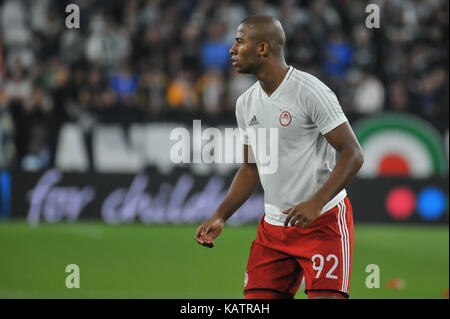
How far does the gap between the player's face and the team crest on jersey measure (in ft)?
0.97

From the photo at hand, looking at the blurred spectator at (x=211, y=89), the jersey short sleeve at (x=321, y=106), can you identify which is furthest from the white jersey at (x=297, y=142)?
the blurred spectator at (x=211, y=89)

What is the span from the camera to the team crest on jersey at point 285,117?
4.36m

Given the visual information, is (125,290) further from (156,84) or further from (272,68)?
(156,84)

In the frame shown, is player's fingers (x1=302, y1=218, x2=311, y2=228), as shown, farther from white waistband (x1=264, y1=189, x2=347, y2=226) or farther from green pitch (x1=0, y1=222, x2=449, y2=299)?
green pitch (x1=0, y1=222, x2=449, y2=299)

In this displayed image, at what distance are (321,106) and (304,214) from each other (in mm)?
624

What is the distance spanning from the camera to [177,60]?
14141mm

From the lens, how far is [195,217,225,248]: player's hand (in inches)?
177

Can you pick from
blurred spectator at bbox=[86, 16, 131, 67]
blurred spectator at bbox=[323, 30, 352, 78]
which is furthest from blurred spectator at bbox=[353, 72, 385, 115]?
blurred spectator at bbox=[86, 16, 131, 67]

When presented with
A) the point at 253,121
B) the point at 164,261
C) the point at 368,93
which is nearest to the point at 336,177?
the point at 253,121

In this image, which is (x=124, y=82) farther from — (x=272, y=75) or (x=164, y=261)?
(x=272, y=75)

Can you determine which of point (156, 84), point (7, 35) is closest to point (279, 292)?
point (156, 84)

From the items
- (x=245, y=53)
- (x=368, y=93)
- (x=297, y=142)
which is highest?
(x=368, y=93)

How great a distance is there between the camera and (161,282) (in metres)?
8.00
